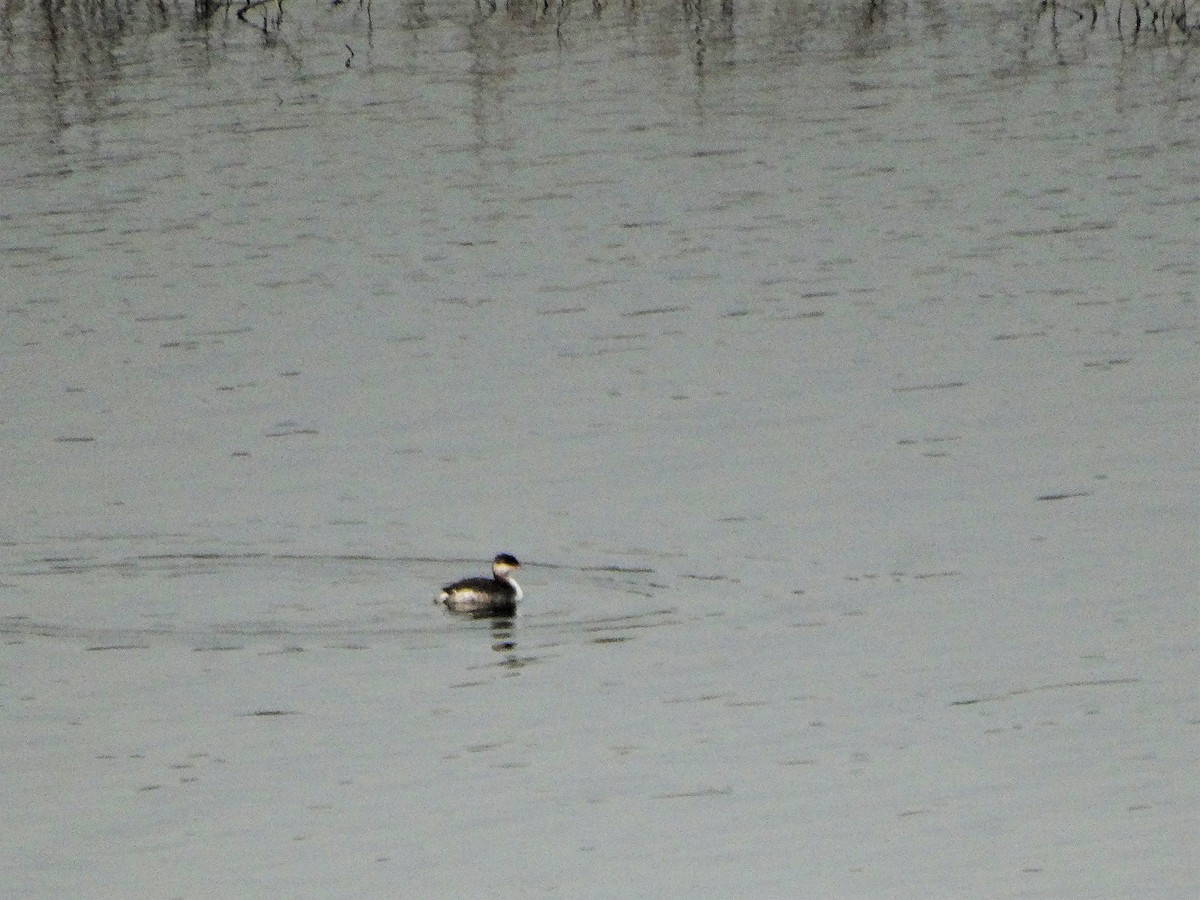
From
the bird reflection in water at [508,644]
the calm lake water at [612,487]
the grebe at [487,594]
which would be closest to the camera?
the calm lake water at [612,487]

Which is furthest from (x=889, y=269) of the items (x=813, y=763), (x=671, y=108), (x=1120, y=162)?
(x=813, y=763)

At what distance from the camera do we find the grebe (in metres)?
12.8

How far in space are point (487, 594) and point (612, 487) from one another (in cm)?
258

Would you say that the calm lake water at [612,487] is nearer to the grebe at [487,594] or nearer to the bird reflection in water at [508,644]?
the bird reflection in water at [508,644]

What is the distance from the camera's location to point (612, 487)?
15430 mm

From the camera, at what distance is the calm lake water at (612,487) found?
10.4 meters

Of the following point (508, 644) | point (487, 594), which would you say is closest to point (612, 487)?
point (487, 594)

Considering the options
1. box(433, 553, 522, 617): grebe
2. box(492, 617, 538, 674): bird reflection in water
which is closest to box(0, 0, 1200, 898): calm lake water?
box(492, 617, 538, 674): bird reflection in water

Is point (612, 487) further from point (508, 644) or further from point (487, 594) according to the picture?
point (508, 644)

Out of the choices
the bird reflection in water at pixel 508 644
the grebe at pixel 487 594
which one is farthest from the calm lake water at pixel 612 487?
the grebe at pixel 487 594

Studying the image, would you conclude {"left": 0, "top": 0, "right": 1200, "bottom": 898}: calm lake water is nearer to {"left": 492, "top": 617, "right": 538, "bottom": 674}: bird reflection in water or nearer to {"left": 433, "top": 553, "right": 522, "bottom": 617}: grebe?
{"left": 492, "top": 617, "right": 538, "bottom": 674}: bird reflection in water

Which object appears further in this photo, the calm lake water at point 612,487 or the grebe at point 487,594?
the grebe at point 487,594

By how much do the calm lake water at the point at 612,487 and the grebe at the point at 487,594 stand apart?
148 millimetres

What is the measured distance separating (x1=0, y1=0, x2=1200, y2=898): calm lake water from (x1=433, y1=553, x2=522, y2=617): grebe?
0.15 metres
